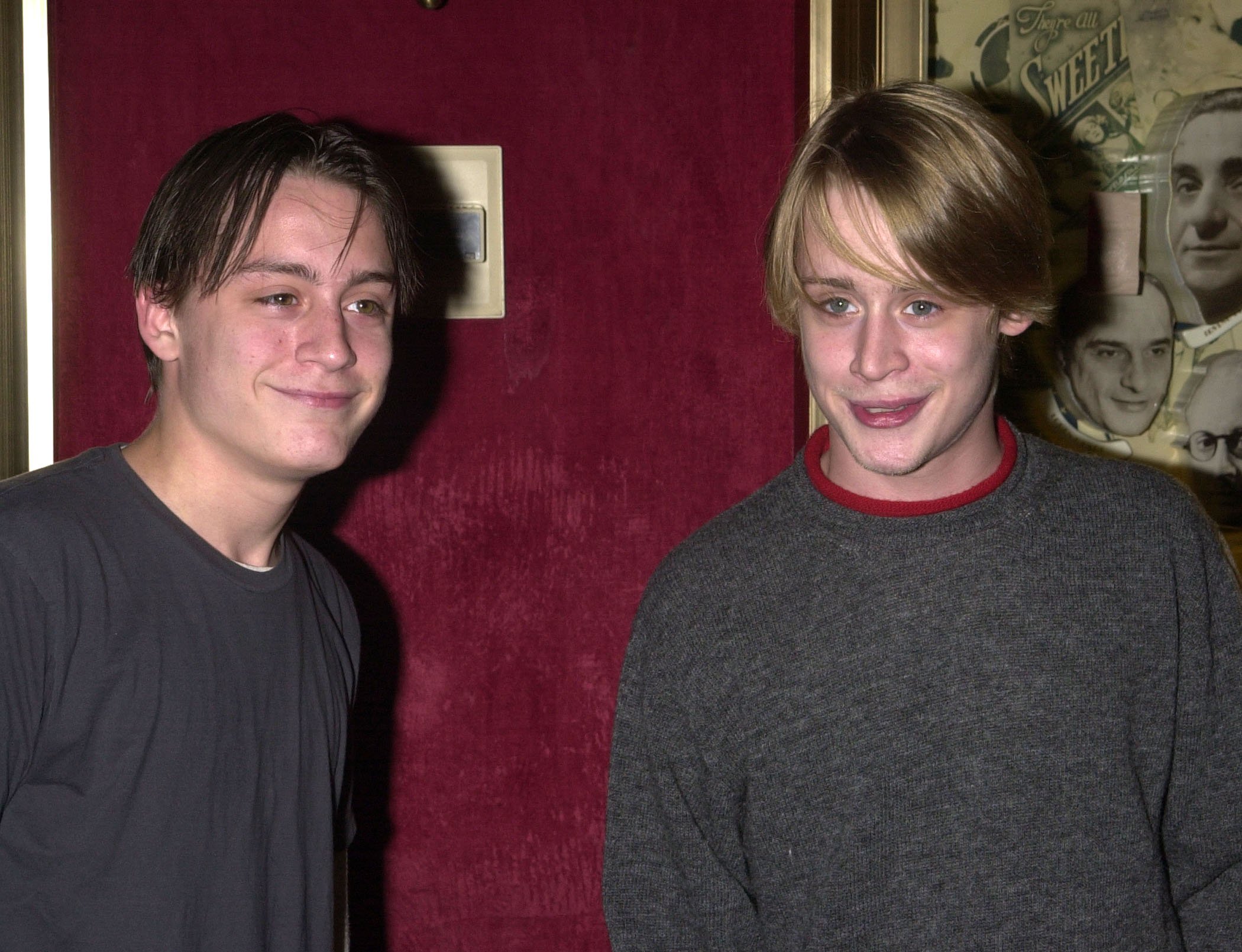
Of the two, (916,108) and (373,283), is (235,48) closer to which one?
(373,283)

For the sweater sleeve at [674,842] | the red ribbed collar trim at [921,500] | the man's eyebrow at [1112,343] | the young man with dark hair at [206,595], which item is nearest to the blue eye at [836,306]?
the red ribbed collar trim at [921,500]

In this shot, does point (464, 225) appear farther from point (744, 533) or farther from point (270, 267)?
point (744, 533)

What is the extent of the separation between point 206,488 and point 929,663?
898 mm

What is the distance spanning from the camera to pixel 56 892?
1.23 m

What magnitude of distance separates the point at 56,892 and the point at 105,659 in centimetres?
25

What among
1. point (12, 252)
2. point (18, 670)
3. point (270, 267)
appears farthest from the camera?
point (12, 252)

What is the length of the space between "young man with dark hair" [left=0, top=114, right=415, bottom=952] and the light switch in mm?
377

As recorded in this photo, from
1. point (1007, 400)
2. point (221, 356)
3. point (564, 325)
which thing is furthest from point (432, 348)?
point (1007, 400)

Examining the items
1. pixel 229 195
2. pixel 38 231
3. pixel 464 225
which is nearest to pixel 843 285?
pixel 229 195

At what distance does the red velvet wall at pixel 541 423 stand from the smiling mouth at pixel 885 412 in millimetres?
771

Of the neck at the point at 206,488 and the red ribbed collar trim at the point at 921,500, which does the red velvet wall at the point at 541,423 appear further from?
the red ribbed collar trim at the point at 921,500

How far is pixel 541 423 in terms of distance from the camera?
2.02m

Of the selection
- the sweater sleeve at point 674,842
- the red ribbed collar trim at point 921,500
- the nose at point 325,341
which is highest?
the nose at point 325,341

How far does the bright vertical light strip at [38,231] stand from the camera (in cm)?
182
